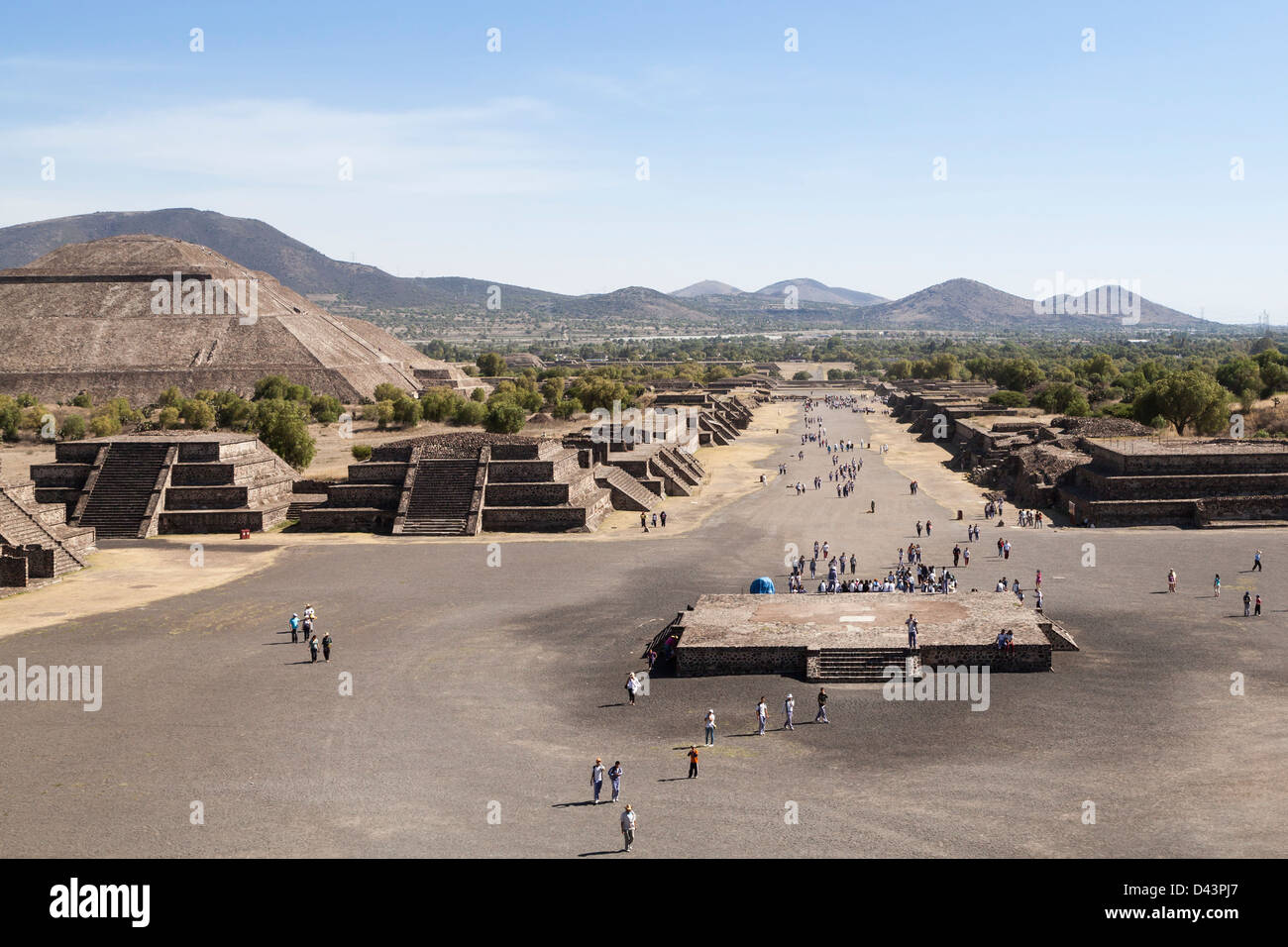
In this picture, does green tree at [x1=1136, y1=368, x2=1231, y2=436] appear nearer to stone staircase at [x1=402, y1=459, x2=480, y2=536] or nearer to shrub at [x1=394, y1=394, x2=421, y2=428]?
stone staircase at [x1=402, y1=459, x2=480, y2=536]

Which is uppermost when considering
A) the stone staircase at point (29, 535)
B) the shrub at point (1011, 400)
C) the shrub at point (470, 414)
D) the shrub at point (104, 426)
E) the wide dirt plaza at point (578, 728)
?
the shrub at point (1011, 400)

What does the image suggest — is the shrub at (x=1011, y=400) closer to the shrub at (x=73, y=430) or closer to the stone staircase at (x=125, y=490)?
the stone staircase at (x=125, y=490)

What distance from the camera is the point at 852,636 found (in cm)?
2922

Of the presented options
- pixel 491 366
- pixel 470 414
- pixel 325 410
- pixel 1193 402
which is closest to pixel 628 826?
pixel 1193 402

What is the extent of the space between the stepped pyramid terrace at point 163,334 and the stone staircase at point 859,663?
99119 mm

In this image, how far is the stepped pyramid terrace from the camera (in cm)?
11781

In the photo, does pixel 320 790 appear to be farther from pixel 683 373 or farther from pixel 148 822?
pixel 683 373

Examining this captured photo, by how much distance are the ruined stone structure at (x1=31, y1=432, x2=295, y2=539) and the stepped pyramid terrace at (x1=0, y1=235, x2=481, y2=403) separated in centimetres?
6486

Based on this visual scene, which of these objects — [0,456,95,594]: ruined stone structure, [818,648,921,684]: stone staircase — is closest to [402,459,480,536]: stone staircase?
[0,456,95,594]: ruined stone structure

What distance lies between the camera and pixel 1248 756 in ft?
69.8

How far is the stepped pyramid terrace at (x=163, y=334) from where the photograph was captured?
387 ft

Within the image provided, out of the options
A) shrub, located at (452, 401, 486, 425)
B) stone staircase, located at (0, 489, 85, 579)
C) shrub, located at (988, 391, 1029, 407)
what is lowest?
stone staircase, located at (0, 489, 85, 579)

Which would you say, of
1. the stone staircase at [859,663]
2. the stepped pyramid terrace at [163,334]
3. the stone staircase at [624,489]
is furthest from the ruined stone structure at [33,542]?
the stepped pyramid terrace at [163,334]

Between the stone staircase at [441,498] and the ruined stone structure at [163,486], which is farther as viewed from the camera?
the ruined stone structure at [163,486]
